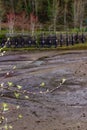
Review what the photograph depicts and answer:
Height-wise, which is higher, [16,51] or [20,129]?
[20,129]

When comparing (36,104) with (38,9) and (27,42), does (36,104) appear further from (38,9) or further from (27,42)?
(38,9)

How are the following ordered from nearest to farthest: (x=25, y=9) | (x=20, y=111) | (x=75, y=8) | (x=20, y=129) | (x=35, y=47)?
(x=20, y=129), (x=20, y=111), (x=35, y=47), (x=75, y=8), (x=25, y=9)

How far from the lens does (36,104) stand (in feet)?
49.8

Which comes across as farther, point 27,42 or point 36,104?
point 27,42

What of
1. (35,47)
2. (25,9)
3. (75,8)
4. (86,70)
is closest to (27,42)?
(35,47)

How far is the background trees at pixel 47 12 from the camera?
63.0 metres

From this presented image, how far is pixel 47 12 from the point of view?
6875 cm

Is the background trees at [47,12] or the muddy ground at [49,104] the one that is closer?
the muddy ground at [49,104]

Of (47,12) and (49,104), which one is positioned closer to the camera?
(49,104)

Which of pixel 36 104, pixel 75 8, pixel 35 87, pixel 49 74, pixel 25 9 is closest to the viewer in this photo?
pixel 36 104

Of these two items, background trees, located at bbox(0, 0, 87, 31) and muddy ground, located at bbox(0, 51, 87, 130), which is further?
background trees, located at bbox(0, 0, 87, 31)

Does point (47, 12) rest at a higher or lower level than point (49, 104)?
lower

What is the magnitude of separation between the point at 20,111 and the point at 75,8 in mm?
50633

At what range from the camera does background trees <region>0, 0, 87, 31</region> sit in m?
63.0
